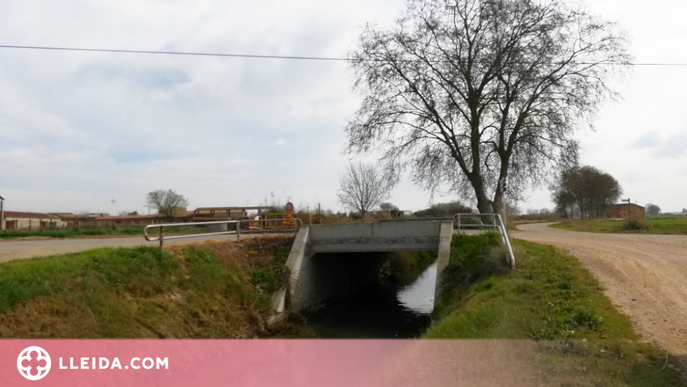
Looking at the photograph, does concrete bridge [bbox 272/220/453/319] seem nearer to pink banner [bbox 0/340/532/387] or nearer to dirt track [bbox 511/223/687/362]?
pink banner [bbox 0/340/532/387]

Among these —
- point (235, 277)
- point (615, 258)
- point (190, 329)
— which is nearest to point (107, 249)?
point (190, 329)

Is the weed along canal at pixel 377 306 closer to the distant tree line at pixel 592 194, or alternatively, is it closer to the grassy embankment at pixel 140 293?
the grassy embankment at pixel 140 293

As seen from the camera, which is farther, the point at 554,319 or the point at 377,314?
the point at 377,314

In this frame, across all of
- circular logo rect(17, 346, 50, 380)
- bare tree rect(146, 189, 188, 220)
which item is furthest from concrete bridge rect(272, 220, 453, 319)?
bare tree rect(146, 189, 188, 220)

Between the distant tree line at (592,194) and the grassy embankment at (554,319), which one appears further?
the distant tree line at (592,194)

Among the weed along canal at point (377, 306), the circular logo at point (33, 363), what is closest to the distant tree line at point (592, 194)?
the weed along canal at point (377, 306)

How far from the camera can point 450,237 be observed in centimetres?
1733

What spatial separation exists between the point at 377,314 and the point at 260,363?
7.39 metres

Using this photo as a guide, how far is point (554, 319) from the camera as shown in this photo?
810 cm

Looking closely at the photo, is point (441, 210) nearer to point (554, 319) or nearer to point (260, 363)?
point (260, 363)

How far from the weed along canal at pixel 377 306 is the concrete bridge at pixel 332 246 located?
47 cm

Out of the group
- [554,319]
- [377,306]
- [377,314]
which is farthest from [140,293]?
[377,306]

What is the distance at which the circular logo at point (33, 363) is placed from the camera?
7.84 m

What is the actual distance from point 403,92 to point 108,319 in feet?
52.4
